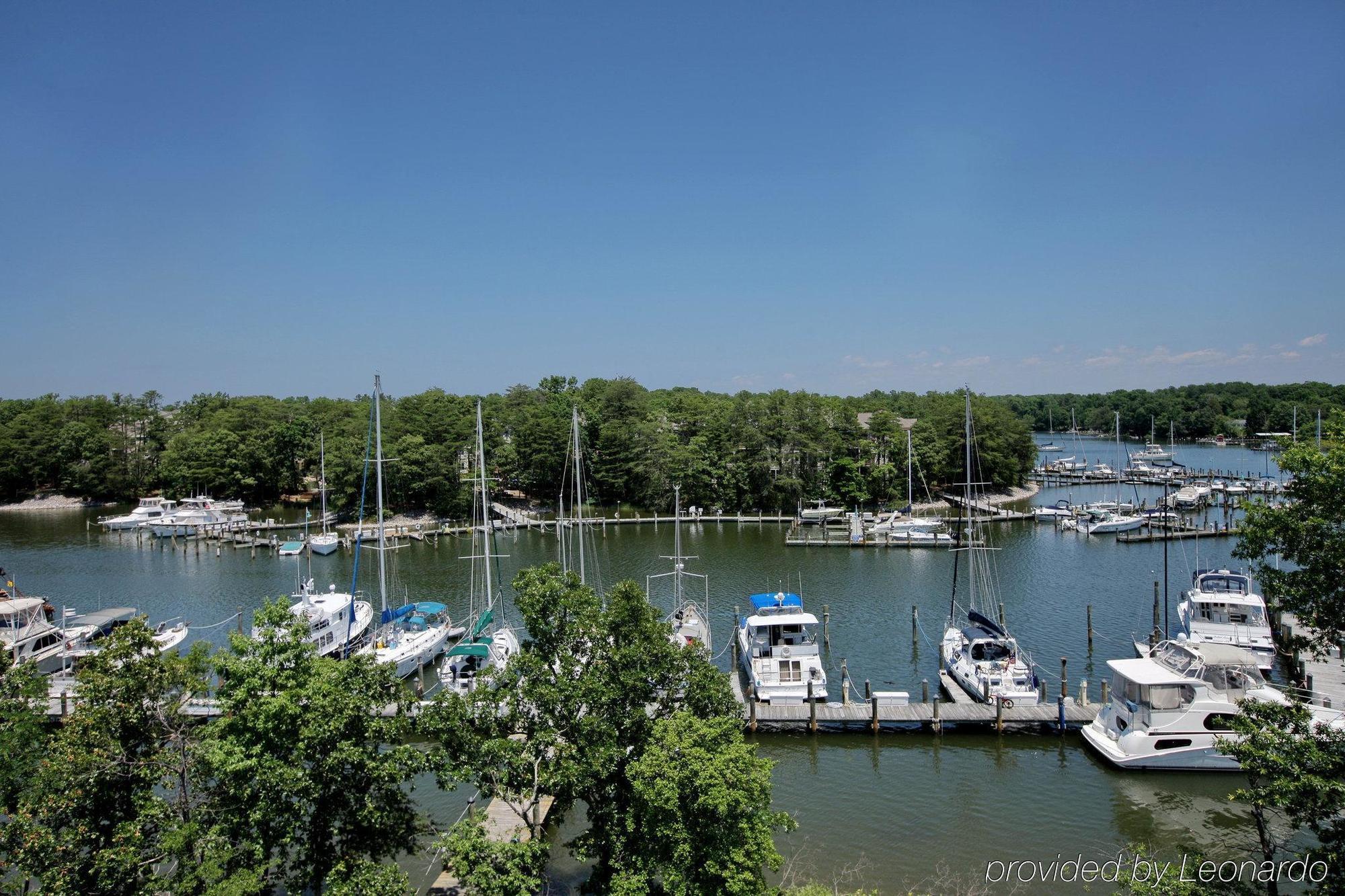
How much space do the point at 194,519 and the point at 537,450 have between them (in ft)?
95.7

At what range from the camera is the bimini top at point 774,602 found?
1221 inches

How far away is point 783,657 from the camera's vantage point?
92.3 feet

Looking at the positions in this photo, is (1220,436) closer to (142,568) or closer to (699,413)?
(699,413)

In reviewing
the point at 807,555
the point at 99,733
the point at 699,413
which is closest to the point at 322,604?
the point at 99,733

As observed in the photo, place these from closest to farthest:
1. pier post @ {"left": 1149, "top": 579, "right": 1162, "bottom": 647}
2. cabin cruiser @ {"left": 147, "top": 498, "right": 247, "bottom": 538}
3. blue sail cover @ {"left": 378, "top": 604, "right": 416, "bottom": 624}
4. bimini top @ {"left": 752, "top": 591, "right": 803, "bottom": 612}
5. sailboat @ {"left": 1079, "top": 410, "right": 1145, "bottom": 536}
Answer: bimini top @ {"left": 752, "top": 591, "right": 803, "bottom": 612}, pier post @ {"left": 1149, "top": 579, "right": 1162, "bottom": 647}, blue sail cover @ {"left": 378, "top": 604, "right": 416, "bottom": 624}, sailboat @ {"left": 1079, "top": 410, "right": 1145, "bottom": 536}, cabin cruiser @ {"left": 147, "top": 498, "right": 247, "bottom": 538}

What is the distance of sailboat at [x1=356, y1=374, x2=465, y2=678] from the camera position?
30766mm

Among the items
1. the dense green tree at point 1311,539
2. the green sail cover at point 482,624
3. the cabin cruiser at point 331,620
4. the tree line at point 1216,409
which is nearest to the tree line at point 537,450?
the cabin cruiser at point 331,620

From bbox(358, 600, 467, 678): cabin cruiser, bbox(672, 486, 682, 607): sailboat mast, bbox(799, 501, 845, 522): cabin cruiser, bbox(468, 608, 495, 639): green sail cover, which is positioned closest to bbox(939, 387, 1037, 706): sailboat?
bbox(672, 486, 682, 607): sailboat mast

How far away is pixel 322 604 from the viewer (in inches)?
1344

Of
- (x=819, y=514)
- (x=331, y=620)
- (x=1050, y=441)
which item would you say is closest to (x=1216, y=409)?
(x=1050, y=441)

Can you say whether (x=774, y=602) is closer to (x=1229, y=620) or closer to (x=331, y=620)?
(x=1229, y=620)

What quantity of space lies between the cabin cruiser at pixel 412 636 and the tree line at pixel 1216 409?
392 feet

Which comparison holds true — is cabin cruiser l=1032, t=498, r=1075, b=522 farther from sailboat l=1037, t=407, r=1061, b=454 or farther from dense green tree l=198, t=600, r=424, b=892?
dense green tree l=198, t=600, r=424, b=892

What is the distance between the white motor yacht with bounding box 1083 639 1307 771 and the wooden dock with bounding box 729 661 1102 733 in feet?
5.70
